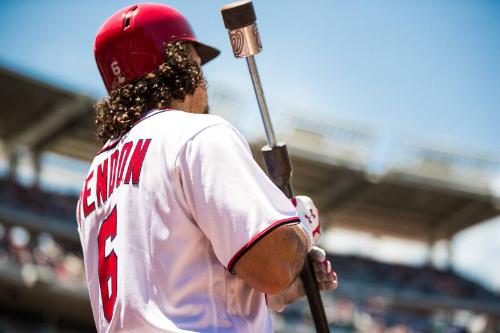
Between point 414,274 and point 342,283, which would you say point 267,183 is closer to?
point 342,283

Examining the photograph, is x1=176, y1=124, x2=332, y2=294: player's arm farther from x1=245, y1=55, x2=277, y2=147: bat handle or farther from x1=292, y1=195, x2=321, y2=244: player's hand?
x1=245, y1=55, x2=277, y2=147: bat handle

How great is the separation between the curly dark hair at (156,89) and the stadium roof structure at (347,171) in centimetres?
1898

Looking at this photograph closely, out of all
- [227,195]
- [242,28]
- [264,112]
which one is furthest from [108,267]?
[242,28]

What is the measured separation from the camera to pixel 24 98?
20781 mm

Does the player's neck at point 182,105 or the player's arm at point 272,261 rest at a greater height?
the player's neck at point 182,105

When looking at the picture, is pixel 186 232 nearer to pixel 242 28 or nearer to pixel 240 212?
pixel 240 212

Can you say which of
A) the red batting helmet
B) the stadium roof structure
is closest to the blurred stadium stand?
the stadium roof structure

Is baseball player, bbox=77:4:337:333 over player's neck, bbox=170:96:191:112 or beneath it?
beneath

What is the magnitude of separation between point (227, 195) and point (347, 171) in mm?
23660

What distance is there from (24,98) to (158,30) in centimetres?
1999

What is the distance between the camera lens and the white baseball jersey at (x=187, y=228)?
151 centimetres

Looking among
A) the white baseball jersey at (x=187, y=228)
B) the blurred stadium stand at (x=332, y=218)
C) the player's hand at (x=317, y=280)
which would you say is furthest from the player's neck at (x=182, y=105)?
the blurred stadium stand at (x=332, y=218)

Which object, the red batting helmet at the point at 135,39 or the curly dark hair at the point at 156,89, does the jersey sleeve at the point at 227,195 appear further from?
the red batting helmet at the point at 135,39

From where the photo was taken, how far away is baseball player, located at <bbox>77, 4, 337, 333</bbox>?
151 cm
